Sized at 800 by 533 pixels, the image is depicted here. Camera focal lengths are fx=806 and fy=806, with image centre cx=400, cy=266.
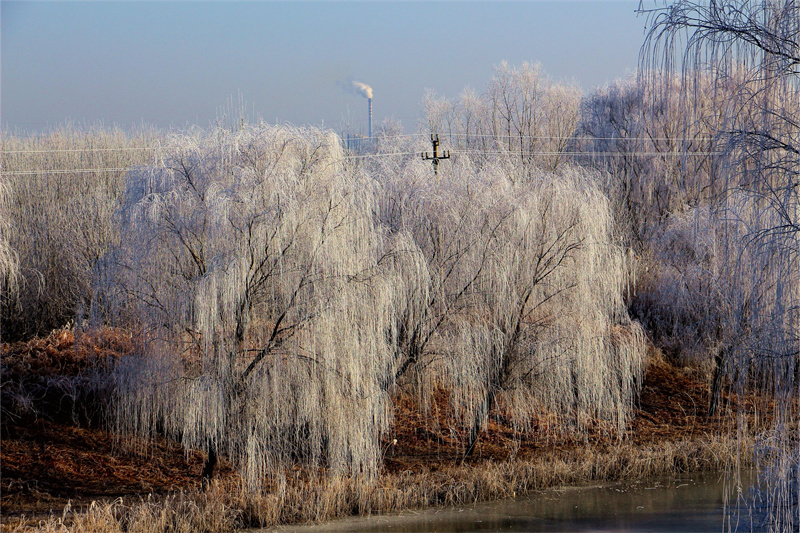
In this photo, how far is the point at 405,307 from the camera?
14773 mm

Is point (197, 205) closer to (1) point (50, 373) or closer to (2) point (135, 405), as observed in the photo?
(2) point (135, 405)

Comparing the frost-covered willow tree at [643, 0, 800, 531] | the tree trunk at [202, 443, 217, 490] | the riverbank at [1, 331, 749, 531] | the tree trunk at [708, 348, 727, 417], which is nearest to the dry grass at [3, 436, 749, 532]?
the riverbank at [1, 331, 749, 531]

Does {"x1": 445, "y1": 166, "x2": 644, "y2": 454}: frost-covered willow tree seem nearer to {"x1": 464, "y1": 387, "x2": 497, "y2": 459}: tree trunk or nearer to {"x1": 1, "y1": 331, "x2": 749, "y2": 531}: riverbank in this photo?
{"x1": 464, "y1": 387, "x2": 497, "y2": 459}: tree trunk

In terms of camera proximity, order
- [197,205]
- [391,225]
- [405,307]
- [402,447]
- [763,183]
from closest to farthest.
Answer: [763,183] → [197,205] → [405,307] → [391,225] → [402,447]

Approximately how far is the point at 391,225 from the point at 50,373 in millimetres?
8324

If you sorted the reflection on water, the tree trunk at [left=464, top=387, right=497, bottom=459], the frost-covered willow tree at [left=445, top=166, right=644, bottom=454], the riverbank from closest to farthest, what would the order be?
the riverbank → the reflection on water → the frost-covered willow tree at [left=445, top=166, right=644, bottom=454] → the tree trunk at [left=464, top=387, right=497, bottom=459]

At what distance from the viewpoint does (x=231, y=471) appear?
49.0ft

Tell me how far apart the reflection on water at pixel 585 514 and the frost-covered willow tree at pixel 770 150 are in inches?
246

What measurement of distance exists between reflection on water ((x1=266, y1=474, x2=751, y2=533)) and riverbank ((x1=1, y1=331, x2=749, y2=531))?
34 centimetres

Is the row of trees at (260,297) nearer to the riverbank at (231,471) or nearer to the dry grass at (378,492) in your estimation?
the dry grass at (378,492)

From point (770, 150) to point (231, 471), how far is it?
38.0 feet

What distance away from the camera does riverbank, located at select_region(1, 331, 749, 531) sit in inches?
474

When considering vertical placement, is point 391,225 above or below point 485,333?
above

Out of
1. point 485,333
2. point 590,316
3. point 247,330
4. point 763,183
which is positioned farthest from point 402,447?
point 763,183
